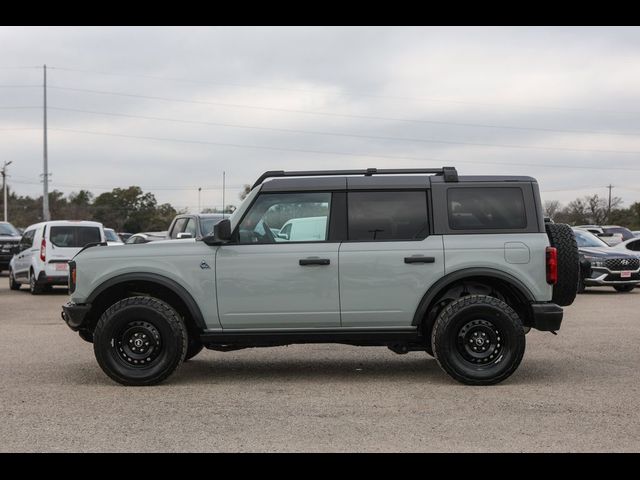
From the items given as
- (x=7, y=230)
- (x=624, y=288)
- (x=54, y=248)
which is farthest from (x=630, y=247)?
(x=7, y=230)

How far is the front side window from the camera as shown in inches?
314

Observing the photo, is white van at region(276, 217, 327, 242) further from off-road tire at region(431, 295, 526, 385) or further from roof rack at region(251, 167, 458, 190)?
off-road tire at region(431, 295, 526, 385)

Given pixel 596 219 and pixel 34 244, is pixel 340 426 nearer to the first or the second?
pixel 34 244

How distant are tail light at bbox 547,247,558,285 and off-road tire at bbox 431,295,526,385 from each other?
19.0 inches

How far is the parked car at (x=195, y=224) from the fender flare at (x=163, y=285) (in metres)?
8.30

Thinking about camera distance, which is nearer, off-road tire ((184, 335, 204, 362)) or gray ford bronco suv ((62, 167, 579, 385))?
gray ford bronco suv ((62, 167, 579, 385))

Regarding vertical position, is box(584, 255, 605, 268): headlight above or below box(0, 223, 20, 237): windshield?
below

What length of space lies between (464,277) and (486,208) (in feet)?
2.33

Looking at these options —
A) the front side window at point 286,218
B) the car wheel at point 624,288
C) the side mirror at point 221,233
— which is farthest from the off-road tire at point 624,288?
the side mirror at point 221,233

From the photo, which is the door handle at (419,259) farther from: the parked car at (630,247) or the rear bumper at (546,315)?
the parked car at (630,247)

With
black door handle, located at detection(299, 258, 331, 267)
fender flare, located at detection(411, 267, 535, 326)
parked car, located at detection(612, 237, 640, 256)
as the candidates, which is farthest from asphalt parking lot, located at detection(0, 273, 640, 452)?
parked car, located at detection(612, 237, 640, 256)

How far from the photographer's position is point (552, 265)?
7746 mm

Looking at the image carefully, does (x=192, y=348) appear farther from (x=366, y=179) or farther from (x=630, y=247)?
(x=630, y=247)
